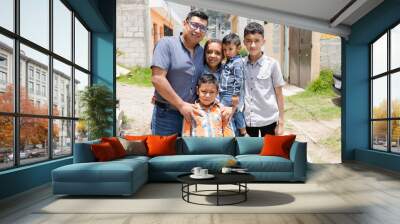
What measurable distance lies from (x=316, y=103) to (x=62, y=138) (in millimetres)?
11518

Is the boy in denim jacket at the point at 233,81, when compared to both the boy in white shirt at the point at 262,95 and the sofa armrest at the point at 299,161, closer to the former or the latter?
the boy in white shirt at the point at 262,95

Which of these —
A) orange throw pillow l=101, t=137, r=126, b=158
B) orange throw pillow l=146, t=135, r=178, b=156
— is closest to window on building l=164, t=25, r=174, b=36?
orange throw pillow l=146, t=135, r=178, b=156

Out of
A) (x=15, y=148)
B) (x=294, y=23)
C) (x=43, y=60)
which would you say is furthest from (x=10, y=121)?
(x=294, y=23)

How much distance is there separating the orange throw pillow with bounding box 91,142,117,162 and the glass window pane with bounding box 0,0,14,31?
177cm

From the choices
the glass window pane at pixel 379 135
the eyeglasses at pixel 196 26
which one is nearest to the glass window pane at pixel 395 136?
the glass window pane at pixel 379 135

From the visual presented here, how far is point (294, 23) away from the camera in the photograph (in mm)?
9039

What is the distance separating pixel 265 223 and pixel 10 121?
331 cm

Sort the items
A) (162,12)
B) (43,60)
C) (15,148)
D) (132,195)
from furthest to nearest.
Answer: (162,12)
(43,60)
(15,148)
(132,195)

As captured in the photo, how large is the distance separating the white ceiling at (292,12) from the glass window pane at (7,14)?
4248mm

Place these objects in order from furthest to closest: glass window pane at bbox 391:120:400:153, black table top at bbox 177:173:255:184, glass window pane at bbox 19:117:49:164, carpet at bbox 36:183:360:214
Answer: glass window pane at bbox 391:120:400:153 → glass window pane at bbox 19:117:49:164 → black table top at bbox 177:173:255:184 → carpet at bbox 36:183:360:214

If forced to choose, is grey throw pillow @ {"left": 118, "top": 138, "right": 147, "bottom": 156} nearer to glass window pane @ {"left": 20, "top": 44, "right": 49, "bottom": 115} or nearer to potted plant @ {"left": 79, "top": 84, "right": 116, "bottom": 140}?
glass window pane @ {"left": 20, "top": 44, "right": 49, "bottom": 115}

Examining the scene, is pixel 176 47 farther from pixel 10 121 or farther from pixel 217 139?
pixel 10 121

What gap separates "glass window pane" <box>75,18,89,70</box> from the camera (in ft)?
26.2

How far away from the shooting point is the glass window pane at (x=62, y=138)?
6749 mm
